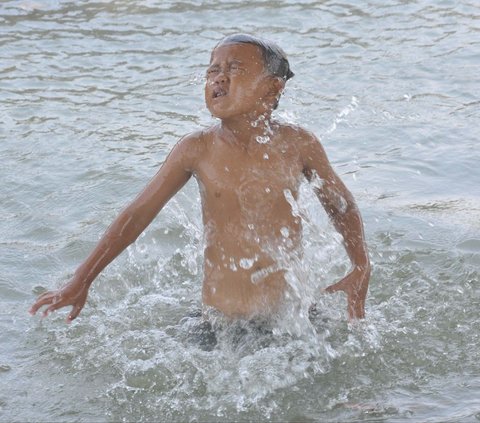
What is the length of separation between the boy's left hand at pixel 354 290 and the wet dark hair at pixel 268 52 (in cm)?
91

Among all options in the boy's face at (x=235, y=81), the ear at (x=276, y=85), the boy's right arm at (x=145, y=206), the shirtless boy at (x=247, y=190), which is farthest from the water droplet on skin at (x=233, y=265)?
the ear at (x=276, y=85)

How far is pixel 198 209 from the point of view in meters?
6.25

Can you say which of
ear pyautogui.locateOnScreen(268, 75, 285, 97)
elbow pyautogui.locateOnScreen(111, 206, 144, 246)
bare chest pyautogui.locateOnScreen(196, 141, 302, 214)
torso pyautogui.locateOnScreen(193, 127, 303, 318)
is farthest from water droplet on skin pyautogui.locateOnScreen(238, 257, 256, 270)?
ear pyautogui.locateOnScreen(268, 75, 285, 97)

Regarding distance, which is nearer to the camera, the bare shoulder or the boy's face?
the boy's face

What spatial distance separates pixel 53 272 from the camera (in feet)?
18.3

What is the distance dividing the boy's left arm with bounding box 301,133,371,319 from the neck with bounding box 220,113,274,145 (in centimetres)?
18

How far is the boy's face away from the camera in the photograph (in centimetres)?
425

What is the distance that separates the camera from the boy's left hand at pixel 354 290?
432 centimetres

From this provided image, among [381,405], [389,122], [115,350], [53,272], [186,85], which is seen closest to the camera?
[381,405]

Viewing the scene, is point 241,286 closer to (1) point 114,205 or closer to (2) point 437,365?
(2) point 437,365

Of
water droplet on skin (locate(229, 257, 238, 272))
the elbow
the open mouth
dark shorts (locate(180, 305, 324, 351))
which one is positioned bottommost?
A: dark shorts (locate(180, 305, 324, 351))

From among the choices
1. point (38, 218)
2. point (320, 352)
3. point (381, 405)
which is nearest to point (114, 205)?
point (38, 218)

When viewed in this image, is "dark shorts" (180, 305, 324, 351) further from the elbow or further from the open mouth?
the open mouth

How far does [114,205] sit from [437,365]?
8.72ft
